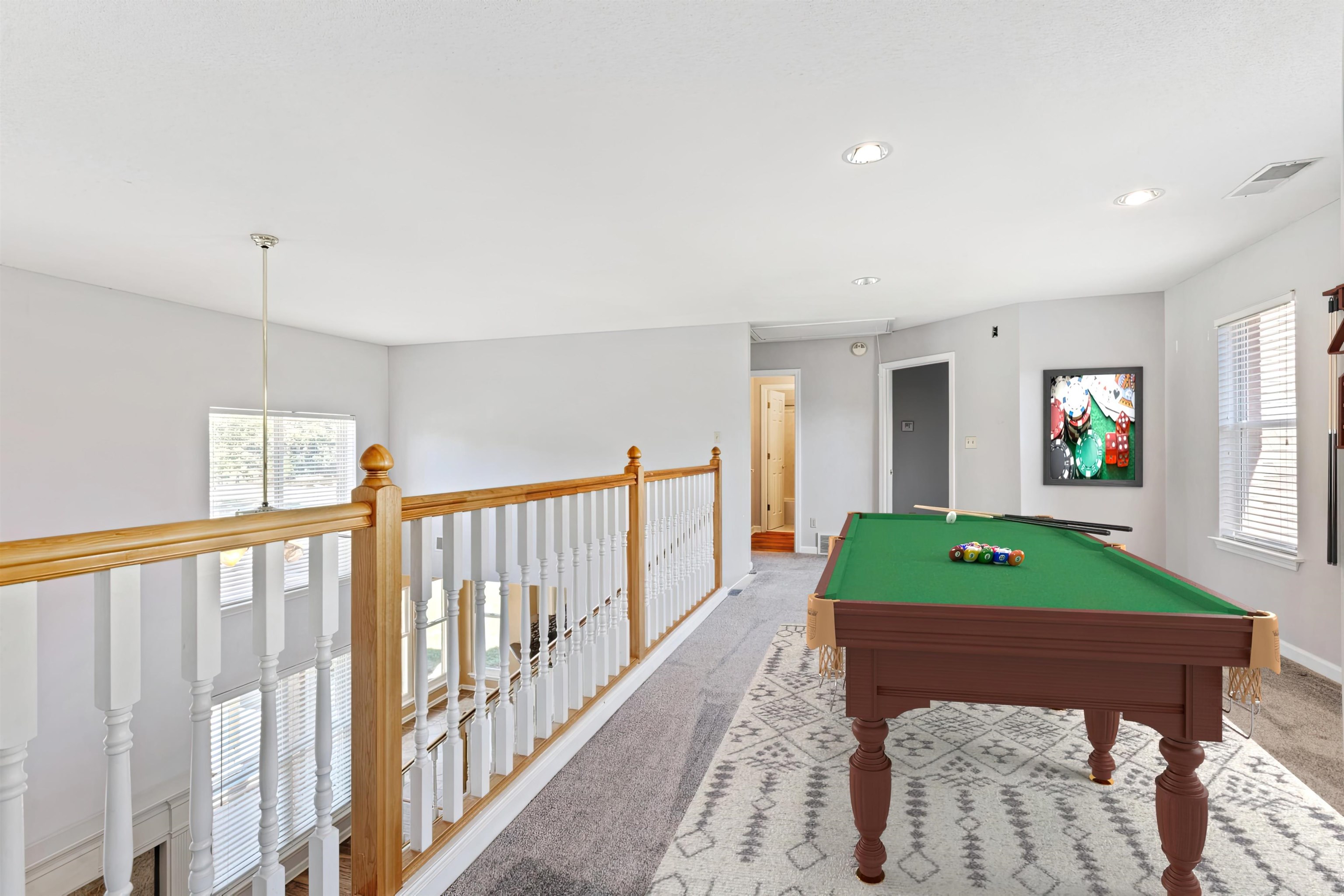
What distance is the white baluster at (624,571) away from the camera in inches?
116

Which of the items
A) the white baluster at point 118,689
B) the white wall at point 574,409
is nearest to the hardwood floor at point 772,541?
the white wall at point 574,409

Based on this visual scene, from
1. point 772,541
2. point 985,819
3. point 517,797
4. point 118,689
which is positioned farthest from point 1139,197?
point 772,541

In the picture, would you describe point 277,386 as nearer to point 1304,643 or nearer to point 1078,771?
point 1078,771

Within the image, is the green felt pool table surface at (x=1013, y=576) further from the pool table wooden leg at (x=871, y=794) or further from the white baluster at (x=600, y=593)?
the white baluster at (x=600, y=593)

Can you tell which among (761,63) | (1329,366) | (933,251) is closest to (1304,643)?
(1329,366)

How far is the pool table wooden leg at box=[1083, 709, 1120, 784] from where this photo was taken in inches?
80.5

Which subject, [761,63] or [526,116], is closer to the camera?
[761,63]

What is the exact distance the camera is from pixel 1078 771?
2160 millimetres

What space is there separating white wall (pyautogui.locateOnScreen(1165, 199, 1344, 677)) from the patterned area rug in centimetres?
147

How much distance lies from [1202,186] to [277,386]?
6.80 meters

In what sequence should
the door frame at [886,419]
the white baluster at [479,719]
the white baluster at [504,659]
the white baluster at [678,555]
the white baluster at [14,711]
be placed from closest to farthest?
the white baluster at [14,711] < the white baluster at [479,719] < the white baluster at [504,659] < the white baluster at [678,555] < the door frame at [886,419]

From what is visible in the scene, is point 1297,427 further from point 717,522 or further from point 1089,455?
point 717,522

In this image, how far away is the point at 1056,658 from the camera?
150cm

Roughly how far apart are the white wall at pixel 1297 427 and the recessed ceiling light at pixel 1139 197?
515 millimetres
